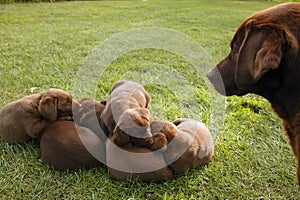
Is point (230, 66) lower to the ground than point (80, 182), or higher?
higher

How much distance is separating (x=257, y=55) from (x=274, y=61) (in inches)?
3.8

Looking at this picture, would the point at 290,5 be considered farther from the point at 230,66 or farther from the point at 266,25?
the point at 230,66

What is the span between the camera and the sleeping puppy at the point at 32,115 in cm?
256

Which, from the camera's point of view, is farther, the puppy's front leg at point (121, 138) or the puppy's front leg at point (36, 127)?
the puppy's front leg at point (36, 127)

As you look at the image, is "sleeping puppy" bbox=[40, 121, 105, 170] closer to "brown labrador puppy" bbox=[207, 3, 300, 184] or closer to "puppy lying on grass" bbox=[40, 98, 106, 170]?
"puppy lying on grass" bbox=[40, 98, 106, 170]

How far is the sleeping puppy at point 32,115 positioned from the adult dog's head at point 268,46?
142cm

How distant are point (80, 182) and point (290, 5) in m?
1.66

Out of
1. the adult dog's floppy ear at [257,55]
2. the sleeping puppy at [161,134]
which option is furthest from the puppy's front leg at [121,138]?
the adult dog's floppy ear at [257,55]

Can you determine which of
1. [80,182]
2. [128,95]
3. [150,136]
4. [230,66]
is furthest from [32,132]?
[230,66]

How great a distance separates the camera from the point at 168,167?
228cm

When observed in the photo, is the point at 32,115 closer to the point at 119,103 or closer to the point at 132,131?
the point at 119,103

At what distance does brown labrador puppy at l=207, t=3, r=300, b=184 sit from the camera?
1.62m

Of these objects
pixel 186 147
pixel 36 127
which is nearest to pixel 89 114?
pixel 36 127

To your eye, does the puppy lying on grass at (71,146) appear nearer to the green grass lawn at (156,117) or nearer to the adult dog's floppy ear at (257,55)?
the green grass lawn at (156,117)
